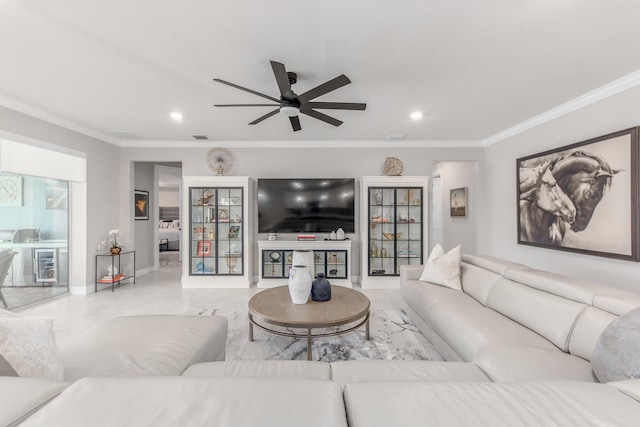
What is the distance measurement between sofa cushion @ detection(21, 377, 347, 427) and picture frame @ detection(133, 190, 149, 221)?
516cm

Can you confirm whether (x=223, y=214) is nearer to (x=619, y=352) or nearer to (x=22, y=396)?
(x=22, y=396)

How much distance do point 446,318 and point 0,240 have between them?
5173 millimetres

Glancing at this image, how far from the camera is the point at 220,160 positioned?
474cm

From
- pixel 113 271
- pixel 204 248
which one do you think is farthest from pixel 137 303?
pixel 204 248

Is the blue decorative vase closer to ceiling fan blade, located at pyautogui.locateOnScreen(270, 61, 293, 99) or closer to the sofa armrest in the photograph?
the sofa armrest

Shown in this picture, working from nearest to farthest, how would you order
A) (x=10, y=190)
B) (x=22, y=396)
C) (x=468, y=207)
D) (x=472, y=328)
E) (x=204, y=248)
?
(x=22, y=396)
(x=472, y=328)
(x=10, y=190)
(x=204, y=248)
(x=468, y=207)

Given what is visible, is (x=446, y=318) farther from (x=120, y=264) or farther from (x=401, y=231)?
(x=120, y=264)

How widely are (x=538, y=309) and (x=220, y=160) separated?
A: 4.59 meters

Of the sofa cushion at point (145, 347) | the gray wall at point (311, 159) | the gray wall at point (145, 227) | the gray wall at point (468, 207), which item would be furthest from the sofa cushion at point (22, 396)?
the gray wall at point (468, 207)

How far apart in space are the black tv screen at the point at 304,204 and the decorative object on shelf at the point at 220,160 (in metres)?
0.65

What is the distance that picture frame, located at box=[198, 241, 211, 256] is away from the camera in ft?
15.2

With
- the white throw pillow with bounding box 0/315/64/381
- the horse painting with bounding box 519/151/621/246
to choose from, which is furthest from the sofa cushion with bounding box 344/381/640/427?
the horse painting with bounding box 519/151/621/246

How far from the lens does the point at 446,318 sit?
214 centimetres

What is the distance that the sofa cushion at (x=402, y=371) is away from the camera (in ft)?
4.35
